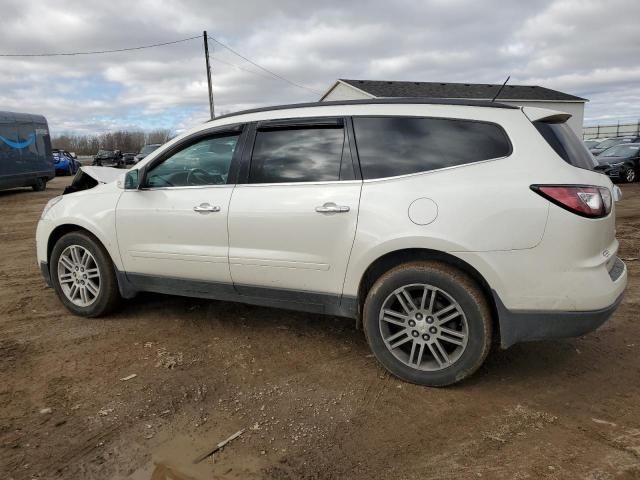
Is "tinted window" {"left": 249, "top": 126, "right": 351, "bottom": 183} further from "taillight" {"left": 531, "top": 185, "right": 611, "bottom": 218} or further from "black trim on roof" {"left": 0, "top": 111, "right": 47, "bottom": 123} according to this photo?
"black trim on roof" {"left": 0, "top": 111, "right": 47, "bottom": 123}

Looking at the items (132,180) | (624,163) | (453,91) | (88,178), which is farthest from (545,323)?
(453,91)

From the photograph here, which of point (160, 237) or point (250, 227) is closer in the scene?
point (250, 227)

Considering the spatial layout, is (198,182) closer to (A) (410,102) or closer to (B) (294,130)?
(B) (294,130)

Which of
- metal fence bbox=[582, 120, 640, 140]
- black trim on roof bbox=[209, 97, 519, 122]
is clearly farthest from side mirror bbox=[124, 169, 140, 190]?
metal fence bbox=[582, 120, 640, 140]

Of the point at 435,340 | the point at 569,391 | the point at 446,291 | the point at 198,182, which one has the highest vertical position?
the point at 198,182

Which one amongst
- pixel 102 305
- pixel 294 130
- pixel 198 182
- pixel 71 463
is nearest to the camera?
pixel 71 463

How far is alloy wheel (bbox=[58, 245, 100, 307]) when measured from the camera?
15.1ft

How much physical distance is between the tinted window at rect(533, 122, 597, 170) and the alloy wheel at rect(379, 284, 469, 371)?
3.63 ft

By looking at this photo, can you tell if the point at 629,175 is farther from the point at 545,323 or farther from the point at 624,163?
the point at 545,323

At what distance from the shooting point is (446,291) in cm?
318

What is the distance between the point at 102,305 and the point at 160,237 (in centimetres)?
98

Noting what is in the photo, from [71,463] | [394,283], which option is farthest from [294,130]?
[71,463]

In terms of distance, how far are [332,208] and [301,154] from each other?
0.54 meters

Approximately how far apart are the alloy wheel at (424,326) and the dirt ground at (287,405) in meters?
0.21
